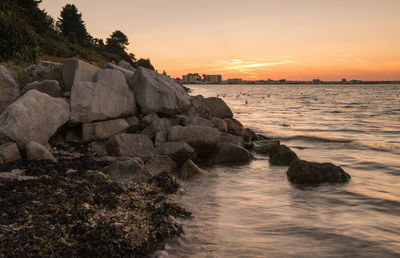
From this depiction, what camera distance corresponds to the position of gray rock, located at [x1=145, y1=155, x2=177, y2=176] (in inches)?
351

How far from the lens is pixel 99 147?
34.7ft

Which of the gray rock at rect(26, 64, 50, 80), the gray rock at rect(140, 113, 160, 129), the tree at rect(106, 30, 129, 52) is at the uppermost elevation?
the tree at rect(106, 30, 129, 52)

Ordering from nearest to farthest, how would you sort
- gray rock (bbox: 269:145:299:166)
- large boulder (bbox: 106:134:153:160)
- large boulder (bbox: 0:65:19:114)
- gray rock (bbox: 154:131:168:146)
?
large boulder (bbox: 106:134:153:160), large boulder (bbox: 0:65:19:114), gray rock (bbox: 154:131:168:146), gray rock (bbox: 269:145:299:166)

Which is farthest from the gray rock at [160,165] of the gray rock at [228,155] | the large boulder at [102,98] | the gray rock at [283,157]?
the gray rock at [283,157]

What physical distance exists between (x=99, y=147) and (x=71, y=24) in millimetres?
71635

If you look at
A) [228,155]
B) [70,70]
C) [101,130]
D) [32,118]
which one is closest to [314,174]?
[228,155]

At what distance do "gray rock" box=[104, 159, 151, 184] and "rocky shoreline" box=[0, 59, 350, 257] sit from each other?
2 cm

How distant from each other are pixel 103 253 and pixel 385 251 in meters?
4.51

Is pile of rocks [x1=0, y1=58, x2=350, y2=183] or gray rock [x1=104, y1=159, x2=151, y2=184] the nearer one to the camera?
gray rock [x1=104, y1=159, x2=151, y2=184]

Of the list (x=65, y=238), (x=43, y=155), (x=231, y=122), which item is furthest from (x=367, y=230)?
(x=231, y=122)

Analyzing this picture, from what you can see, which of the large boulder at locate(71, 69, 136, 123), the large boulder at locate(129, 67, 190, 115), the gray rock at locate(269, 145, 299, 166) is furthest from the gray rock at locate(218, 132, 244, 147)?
the large boulder at locate(71, 69, 136, 123)

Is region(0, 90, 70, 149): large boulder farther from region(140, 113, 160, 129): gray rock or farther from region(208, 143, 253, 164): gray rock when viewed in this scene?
region(208, 143, 253, 164): gray rock

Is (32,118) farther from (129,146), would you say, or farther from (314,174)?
(314,174)

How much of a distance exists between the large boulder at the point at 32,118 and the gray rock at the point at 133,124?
225 centimetres
